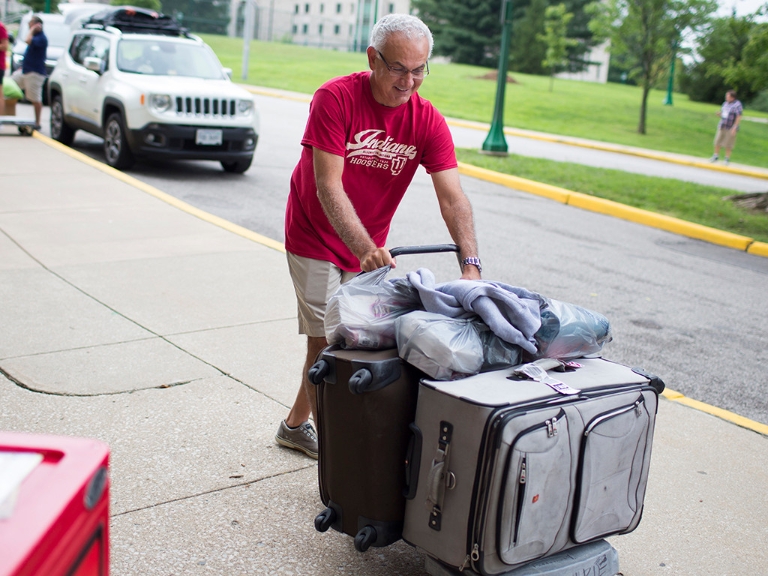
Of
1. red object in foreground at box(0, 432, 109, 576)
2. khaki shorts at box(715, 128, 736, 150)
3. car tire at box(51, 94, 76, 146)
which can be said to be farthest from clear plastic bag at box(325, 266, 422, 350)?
khaki shorts at box(715, 128, 736, 150)

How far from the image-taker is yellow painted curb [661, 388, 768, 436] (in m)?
4.34

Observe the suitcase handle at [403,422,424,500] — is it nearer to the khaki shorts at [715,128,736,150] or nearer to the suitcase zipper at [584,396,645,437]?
the suitcase zipper at [584,396,645,437]

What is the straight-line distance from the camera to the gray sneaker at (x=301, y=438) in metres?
3.50

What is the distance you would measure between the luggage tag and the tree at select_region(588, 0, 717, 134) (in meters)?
24.5

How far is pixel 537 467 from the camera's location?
2332 mm

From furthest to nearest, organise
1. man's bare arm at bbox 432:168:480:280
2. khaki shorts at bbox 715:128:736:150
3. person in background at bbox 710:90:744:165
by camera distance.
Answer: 1. khaki shorts at bbox 715:128:736:150
2. person in background at bbox 710:90:744:165
3. man's bare arm at bbox 432:168:480:280

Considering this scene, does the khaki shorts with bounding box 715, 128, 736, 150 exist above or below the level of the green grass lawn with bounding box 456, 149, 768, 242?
above

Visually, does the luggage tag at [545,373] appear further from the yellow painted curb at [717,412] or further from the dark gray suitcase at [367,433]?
the yellow painted curb at [717,412]

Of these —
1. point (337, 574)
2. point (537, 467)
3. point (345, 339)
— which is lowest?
point (337, 574)

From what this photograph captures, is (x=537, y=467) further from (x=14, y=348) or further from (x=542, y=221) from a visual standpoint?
(x=542, y=221)

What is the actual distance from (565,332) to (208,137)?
8.57m

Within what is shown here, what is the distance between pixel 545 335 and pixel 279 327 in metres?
2.81

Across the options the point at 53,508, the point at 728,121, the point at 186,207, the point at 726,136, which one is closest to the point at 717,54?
the point at 728,121

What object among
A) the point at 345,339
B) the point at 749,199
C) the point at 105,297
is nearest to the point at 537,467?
the point at 345,339
